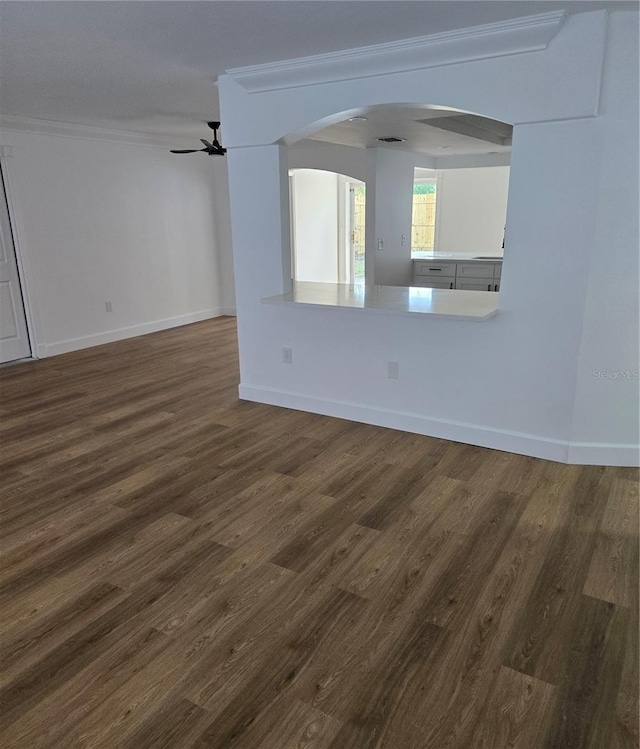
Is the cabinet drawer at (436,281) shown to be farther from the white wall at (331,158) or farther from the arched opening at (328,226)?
the arched opening at (328,226)

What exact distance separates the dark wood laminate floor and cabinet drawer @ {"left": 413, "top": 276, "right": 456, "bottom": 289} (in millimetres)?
3419

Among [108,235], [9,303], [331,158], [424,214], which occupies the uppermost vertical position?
[331,158]

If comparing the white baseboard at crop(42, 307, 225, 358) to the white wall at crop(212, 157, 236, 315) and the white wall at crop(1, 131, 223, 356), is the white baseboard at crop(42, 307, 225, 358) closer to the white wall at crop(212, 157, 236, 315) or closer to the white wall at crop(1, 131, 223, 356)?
the white wall at crop(1, 131, 223, 356)

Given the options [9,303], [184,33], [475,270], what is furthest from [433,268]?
[9,303]

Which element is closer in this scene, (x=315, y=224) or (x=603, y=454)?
(x=603, y=454)

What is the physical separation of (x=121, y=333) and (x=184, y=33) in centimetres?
455

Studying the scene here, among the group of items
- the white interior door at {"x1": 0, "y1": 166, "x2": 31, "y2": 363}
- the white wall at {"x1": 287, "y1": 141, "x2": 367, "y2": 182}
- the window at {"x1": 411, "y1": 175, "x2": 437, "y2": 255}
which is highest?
the white wall at {"x1": 287, "y1": 141, "x2": 367, "y2": 182}

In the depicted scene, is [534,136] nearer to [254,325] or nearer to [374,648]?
[254,325]

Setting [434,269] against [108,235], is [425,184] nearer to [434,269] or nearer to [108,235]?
[434,269]

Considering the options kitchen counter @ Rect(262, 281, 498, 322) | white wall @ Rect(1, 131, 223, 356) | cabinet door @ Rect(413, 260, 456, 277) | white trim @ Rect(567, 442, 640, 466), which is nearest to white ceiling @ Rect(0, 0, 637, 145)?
kitchen counter @ Rect(262, 281, 498, 322)

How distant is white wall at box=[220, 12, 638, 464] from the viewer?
2.79m

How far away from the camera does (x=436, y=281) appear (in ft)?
22.2

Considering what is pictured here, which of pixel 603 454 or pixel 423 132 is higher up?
pixel 423 132

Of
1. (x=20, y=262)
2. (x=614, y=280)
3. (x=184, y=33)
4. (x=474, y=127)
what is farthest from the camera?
(x=20, y=262)
